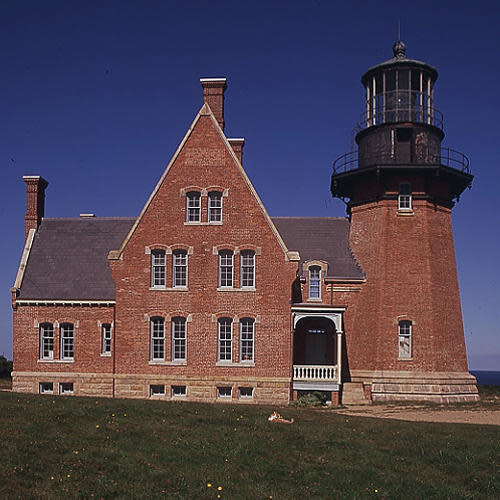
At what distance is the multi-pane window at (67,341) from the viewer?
32938 mm

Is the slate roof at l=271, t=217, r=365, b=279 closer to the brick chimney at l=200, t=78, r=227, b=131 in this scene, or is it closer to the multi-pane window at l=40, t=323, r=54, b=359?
the brick chimney at l=200, t=78, r=227, b=131

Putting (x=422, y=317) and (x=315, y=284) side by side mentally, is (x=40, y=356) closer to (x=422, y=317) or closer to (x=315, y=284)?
(x=315, y=284)

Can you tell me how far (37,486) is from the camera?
1425cm

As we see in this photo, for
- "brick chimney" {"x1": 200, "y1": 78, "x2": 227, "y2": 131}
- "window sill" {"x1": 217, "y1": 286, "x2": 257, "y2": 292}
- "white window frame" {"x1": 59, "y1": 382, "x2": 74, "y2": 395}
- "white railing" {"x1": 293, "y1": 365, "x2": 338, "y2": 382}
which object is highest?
"brick chimney" {"x1": 200, "y1": 78, "x2": 227, "y2": 131}

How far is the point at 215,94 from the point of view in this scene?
33125 millimetres

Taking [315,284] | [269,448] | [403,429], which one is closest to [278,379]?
[315,284]

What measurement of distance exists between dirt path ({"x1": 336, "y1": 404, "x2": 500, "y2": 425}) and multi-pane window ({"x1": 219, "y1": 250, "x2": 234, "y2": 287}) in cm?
803

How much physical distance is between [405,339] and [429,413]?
19.8 feet

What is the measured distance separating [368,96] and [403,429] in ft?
68.1

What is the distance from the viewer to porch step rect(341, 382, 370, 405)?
31.8m

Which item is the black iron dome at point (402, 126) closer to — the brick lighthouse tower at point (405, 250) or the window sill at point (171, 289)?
the brick lighthouse tower at point (405, 250)

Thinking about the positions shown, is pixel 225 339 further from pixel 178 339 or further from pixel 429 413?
pixel 429 413

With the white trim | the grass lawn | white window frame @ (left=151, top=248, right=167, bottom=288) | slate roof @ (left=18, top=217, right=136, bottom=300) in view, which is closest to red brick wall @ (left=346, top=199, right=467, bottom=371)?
white window frame @ (left=151, top=248, right=167, bottom=288)

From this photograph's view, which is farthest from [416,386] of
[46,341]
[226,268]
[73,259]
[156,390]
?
[73,259]
